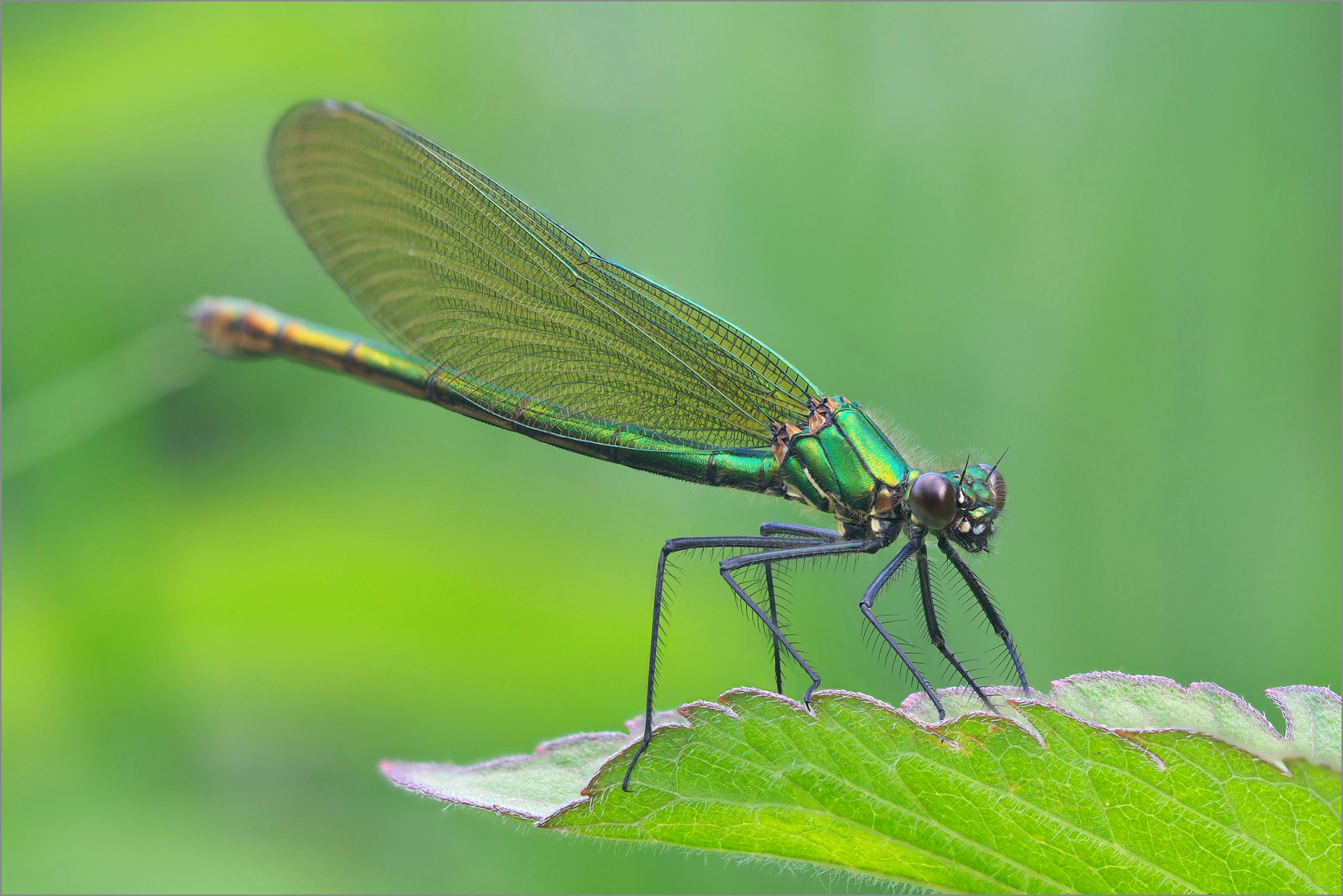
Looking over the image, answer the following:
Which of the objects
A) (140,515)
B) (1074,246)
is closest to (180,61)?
(140,515)

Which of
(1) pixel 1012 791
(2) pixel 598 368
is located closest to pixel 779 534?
(2) pixel 598 368

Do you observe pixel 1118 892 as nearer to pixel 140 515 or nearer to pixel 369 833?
pixel 369 833

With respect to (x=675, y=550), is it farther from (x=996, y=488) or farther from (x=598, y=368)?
(x=996, y=488)

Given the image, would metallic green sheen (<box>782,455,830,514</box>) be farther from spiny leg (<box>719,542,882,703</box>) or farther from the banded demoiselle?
spiny leg (<box>719,542,882,703</box>)

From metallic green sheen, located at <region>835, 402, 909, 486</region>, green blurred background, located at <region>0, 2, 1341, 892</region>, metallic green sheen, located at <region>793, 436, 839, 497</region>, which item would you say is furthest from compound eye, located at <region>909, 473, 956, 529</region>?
green blurred background, located at <region>0, 2, 1341, 892</region>

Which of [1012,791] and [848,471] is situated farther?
[848,471]

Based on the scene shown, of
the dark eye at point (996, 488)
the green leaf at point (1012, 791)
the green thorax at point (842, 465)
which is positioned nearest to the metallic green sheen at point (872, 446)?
the green thorax at point (842, 465)
